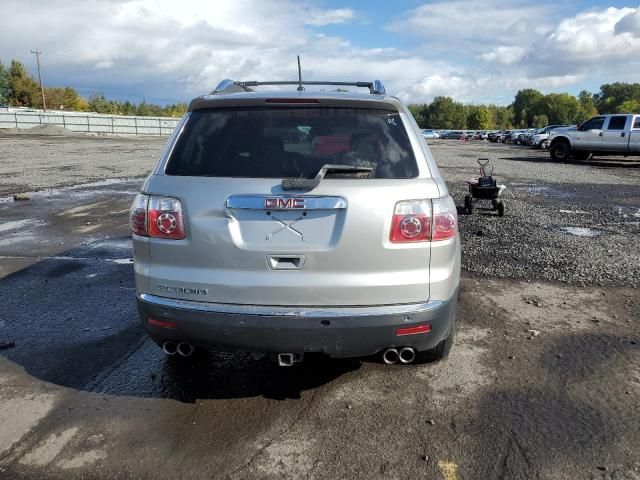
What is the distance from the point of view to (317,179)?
9.63 feet

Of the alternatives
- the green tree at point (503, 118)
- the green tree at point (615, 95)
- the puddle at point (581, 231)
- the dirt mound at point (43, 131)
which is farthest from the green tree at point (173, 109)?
the puddle at point (581, 231)

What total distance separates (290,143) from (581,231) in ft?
21.9

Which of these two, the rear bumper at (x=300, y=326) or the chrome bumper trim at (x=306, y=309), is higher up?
the chrome bumper trim at (x=306, y=309)

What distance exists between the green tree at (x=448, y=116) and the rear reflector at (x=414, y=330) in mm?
155225

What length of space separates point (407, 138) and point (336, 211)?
69cm

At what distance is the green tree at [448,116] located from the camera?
151375 millimetres

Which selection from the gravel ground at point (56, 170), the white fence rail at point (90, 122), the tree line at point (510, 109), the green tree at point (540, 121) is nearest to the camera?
the gravel ground at point (56, 170)

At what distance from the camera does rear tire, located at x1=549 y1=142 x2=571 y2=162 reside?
24.4 m

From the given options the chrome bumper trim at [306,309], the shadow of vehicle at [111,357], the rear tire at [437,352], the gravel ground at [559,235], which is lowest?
the shadow of vehicle at [111,357]

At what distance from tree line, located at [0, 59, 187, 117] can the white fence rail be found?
55.8 feet

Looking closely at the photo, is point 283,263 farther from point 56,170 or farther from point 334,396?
point 56,170

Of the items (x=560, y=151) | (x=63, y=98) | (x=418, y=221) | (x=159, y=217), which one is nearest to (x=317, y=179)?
(x=418, y=221)

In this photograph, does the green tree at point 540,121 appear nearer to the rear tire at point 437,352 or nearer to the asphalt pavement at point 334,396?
the asphalt pavement at point 334,396

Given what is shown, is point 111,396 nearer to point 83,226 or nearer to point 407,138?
point 407,138
